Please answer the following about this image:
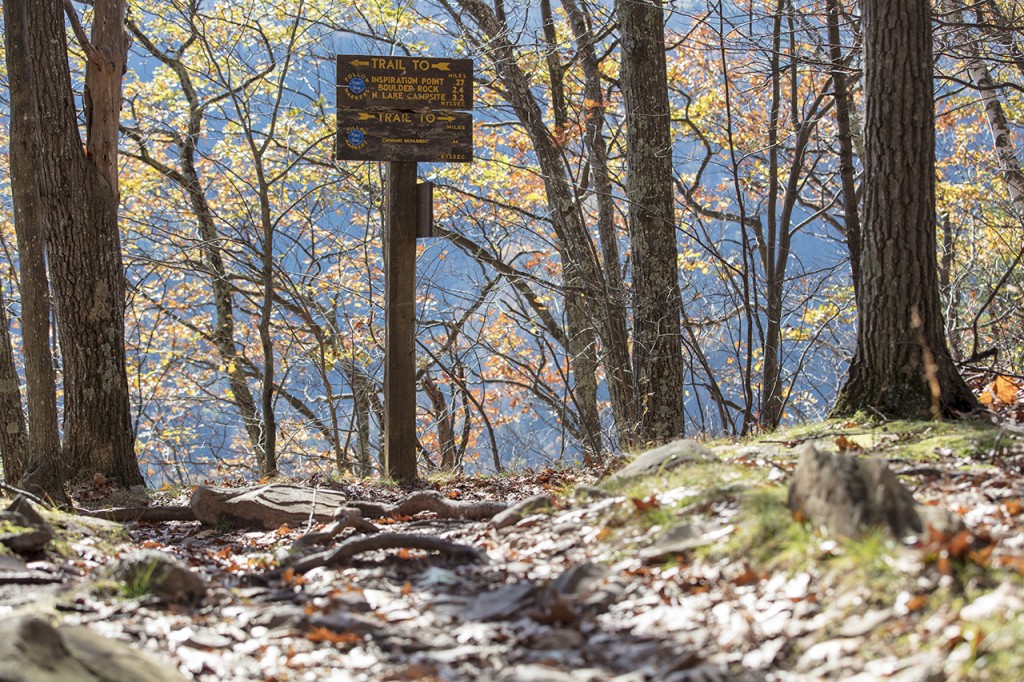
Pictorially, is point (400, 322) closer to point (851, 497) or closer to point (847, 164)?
point (847, 164)

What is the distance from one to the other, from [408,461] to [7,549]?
13.4ft

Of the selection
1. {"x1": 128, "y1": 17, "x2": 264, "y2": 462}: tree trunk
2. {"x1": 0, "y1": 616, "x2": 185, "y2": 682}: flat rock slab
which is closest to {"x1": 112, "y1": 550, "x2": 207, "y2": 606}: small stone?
{"x1": 0, "y1": 616, "x2": 185, "y2": 682}: flat rock slab

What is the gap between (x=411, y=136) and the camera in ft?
25.6

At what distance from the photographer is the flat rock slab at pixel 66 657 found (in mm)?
2459

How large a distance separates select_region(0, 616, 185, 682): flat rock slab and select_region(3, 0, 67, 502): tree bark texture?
3602 millimetres

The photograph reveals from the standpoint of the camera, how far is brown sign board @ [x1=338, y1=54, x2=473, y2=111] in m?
7.68

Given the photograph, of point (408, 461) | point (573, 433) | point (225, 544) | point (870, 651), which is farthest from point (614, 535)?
point (573, 433)

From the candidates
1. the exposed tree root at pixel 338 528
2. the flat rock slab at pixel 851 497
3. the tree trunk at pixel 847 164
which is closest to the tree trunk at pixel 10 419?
the exposed tree root at pixel 338 528

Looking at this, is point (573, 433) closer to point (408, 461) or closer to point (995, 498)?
point (408, 461)

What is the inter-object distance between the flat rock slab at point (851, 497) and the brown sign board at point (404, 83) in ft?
16.8

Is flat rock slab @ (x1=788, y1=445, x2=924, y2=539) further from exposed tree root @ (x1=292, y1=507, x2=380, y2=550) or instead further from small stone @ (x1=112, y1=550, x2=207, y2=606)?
exposed tree root @ (x1=292, y1=507, x2=380, y2=550)

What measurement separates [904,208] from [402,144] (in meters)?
4.11

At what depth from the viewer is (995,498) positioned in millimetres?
3801

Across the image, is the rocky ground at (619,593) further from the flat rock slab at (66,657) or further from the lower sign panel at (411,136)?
the lower sign panel at (411,136)
